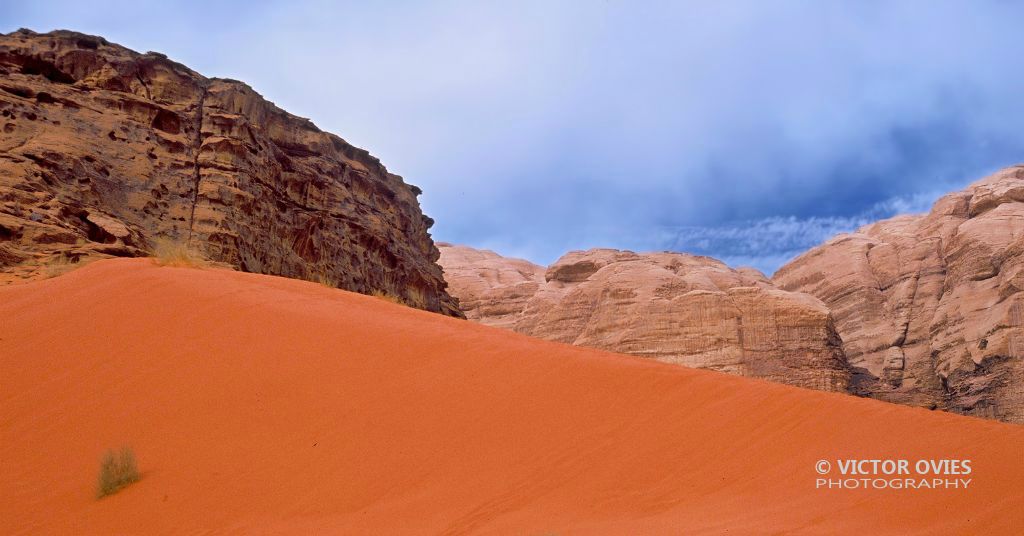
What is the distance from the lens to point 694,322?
4841cm

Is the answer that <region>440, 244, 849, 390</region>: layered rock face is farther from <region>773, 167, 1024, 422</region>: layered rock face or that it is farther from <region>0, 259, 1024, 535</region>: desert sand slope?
<region>0, 259, 1024, 535</region>: desert sand slope

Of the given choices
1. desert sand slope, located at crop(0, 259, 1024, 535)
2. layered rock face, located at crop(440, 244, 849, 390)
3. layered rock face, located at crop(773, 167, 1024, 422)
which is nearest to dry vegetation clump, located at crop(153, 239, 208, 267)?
desert sand slope, located at crop(0, 259, 1024, 535)

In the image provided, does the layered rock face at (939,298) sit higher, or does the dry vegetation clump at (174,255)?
the layered rock face at (939,298)

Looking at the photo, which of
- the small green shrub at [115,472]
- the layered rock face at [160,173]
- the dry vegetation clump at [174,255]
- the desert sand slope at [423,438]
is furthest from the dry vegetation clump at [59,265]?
the small green shrub at [115,472]

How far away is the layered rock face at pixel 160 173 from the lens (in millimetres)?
16391

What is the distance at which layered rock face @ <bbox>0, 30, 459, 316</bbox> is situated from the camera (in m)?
16.4

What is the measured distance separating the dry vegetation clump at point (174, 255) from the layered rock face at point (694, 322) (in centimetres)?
3198

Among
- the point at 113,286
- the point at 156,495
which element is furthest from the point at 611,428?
the point at 113,286

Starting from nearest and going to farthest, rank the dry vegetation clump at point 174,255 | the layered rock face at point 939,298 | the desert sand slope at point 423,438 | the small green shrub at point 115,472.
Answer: the desert sand slope at point 423,438 < the small green shrub at point 115,472 < the dry vegetation clump at point 174,255 < the layered rock face at point 939,298

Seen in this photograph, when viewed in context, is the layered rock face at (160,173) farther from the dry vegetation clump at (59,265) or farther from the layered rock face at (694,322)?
the layered rock face at (694,322)

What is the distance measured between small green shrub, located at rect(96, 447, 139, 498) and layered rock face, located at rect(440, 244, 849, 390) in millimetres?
41026

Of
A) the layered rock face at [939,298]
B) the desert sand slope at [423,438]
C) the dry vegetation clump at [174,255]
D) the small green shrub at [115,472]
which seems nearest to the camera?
the desert sand slope at [423,438]

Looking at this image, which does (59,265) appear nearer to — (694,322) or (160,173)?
(160,173)

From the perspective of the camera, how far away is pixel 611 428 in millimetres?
7156
